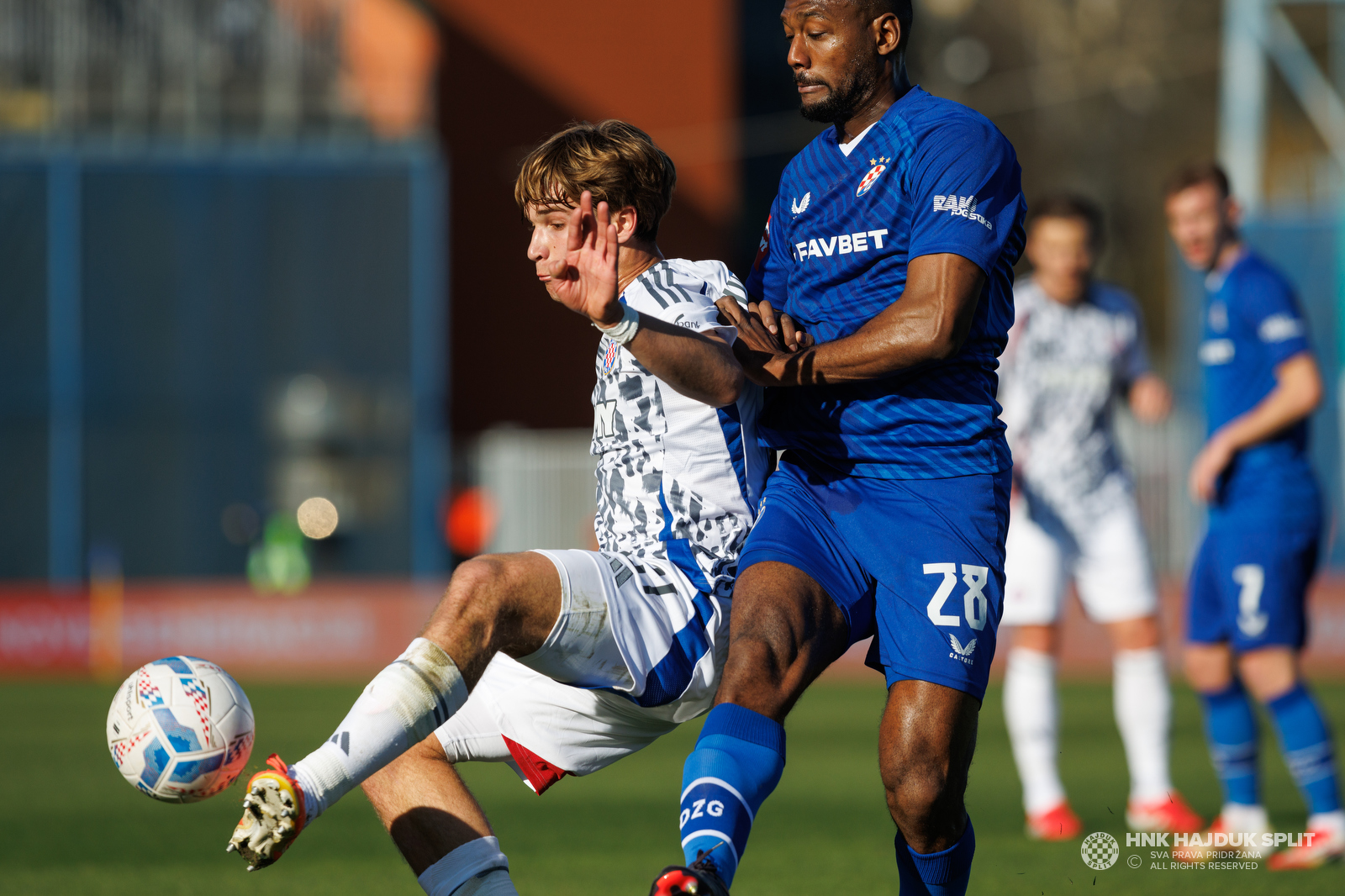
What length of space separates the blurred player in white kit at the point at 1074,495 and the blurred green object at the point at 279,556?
16484 mm

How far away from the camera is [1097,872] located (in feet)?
21.1

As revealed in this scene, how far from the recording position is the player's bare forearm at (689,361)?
12.5 feet

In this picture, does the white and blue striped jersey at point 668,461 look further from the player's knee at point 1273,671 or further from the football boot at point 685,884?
the player's knee at point 1273,671

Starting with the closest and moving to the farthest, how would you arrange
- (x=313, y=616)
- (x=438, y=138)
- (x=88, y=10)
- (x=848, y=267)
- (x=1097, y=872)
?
(x=848, y=267)
(x=1097, y=872)
(x=313, y=616)
(x=88, y=10)
(x=438, y=138)

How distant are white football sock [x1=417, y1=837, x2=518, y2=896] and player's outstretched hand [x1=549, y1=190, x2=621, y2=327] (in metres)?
1.43

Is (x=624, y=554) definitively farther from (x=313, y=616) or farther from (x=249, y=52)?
(x=249, y=52)

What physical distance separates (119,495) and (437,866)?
20.2 m

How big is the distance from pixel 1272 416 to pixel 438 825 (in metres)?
4.25

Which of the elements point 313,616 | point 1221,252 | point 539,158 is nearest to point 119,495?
point 313,616

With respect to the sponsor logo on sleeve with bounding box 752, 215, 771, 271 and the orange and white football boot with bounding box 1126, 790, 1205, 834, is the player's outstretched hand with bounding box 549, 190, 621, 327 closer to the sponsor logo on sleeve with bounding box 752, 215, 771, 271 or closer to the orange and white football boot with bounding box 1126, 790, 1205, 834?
the sponsor logo on sleeve with bounding box 752, 215, 771, 271

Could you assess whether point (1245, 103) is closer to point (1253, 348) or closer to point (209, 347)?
point (1253, 348)

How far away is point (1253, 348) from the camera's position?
7090 mm

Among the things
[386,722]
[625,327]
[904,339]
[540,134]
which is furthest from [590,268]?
[540,134]

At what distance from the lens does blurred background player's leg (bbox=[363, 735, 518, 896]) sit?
418 cm
